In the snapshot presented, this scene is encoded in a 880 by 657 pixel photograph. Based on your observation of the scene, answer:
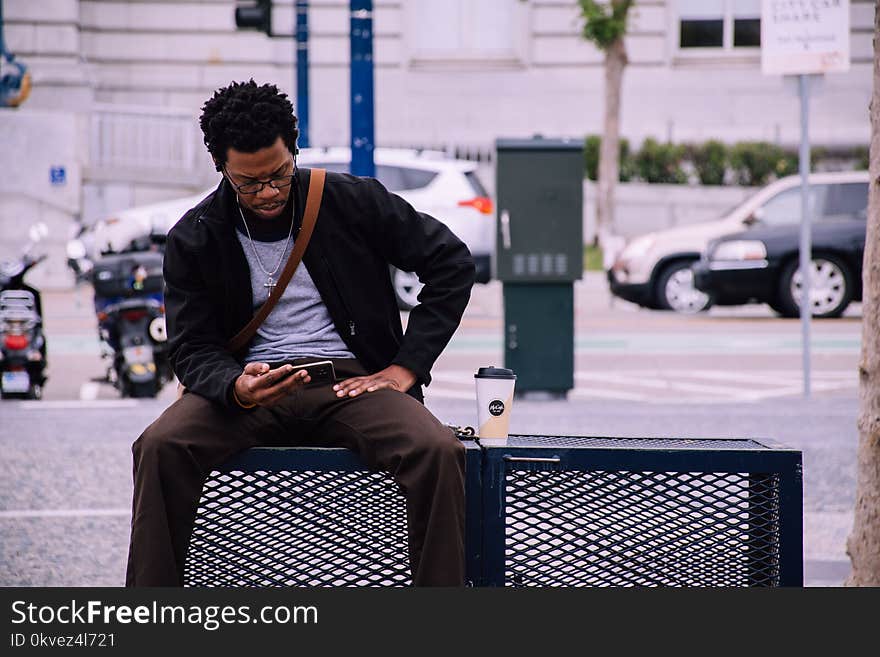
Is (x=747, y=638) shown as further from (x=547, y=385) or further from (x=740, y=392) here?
(x=740, y=392)

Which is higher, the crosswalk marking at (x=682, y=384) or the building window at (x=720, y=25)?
the building window at (x=720, y=25)

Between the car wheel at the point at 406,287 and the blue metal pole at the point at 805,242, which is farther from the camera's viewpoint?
the car wheel at the point at 406,287

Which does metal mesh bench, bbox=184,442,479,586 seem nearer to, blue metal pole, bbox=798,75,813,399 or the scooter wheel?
the scooter wheel

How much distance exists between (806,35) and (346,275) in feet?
21.6

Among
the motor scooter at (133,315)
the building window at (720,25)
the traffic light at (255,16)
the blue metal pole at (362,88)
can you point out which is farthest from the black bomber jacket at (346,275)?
the building window at (720,25)

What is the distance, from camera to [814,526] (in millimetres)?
5902

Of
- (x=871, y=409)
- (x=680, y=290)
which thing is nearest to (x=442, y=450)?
(x=871, y=409)

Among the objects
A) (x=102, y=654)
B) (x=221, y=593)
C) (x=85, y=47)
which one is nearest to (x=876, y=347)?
(x=221, y=593)

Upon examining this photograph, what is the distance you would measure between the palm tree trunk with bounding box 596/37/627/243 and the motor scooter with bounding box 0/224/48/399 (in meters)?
15.8

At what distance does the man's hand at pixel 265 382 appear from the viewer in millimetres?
3215

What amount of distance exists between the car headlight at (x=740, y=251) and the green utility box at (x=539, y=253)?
6641mm

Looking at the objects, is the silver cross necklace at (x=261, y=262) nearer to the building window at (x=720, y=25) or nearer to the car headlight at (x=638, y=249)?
the car headlight at (x=638, y=249)

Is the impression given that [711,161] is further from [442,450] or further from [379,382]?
[442,450]

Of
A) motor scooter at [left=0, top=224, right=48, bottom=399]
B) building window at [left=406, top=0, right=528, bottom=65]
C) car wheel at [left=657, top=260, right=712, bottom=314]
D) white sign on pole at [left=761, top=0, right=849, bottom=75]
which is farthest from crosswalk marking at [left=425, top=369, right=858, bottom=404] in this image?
building window at [left=406, top=0, right=528, bottom=65]
